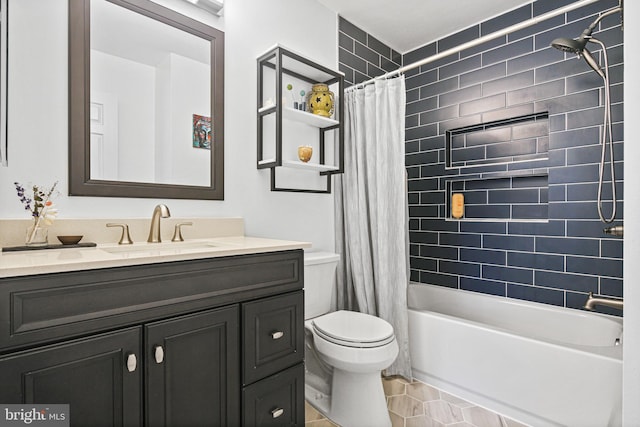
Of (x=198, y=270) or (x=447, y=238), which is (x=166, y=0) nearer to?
(x=198, y=270)

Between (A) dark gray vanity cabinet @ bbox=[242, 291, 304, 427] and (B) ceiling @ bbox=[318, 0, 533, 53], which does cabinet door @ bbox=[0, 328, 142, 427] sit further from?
(B) ceiling @ bbox=[318, 0, 533, 53]

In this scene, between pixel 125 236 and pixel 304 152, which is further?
pixel 304 152

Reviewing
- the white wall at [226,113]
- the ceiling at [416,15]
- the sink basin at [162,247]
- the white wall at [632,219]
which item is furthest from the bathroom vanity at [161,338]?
the ceiling at [416,15]

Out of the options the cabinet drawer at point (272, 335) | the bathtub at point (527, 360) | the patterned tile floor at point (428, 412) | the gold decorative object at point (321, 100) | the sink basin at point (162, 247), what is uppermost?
the gold decorative object at point (321, 100)

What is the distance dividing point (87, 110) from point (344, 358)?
153 cm

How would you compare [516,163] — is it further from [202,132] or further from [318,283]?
[202,132]

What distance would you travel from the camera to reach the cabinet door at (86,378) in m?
0.86

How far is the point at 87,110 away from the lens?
1442mm

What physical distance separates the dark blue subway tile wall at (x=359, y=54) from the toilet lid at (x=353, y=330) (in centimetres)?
165

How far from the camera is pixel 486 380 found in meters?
1.84

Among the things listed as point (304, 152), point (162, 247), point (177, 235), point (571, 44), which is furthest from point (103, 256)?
point (571, 44)

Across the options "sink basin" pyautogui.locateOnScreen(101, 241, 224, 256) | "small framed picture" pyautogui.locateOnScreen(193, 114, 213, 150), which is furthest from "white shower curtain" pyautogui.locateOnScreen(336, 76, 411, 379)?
"sink basin" pyautogui.locateOnScreen(101, 241, 224, 256)

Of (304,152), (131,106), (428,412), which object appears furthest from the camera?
(304,152)

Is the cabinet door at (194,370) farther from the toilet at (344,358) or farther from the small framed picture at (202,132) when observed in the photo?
the small framed picture at (202,132)
